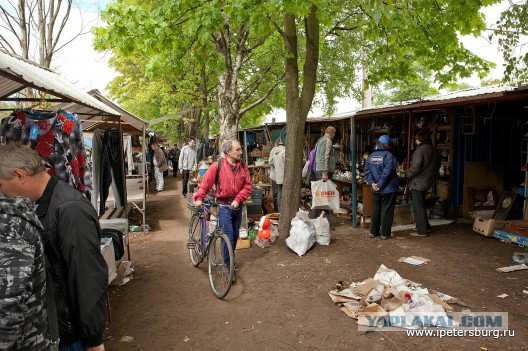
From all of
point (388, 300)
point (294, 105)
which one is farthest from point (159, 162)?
point (388, 300)

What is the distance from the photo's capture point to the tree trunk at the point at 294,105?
720cm

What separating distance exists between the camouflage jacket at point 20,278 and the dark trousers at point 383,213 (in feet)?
21.6

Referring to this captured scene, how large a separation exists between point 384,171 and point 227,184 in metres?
3.38

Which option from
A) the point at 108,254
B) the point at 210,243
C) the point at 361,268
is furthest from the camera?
the point at 361,268

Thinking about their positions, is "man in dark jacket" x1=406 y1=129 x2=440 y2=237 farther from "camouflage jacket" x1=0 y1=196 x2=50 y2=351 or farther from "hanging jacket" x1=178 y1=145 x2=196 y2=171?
"hanging jacket" x1=178 y1=145 x2=196 y2=171

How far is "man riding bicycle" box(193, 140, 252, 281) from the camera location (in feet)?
17.4

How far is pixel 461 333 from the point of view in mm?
3850

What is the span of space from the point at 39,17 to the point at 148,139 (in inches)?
417

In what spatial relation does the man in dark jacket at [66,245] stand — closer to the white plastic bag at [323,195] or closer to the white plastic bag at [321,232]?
the white plastic bag at [321,232]

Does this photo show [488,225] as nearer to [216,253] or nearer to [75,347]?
[216,253]

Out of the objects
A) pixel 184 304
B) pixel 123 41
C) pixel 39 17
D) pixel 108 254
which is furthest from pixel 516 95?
pixel 39 17

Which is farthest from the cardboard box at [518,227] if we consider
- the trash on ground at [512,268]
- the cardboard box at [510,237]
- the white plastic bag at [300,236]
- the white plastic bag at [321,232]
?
the white plastic bag at [300,236]

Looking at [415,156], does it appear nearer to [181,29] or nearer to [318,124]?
[181,29]

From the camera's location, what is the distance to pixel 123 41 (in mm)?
7078
